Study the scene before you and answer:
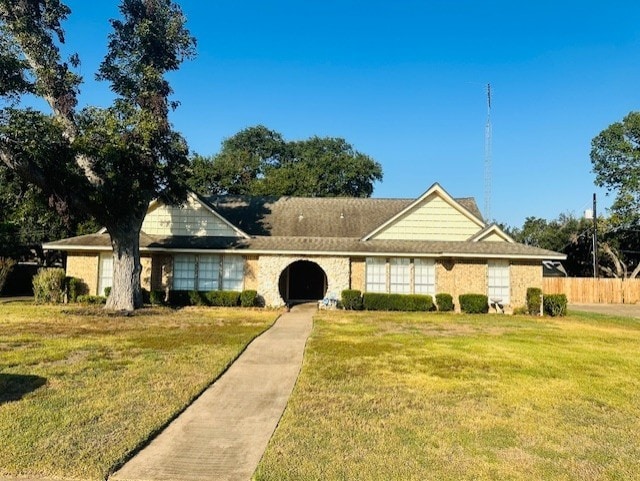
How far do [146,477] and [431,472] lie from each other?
3058 mm

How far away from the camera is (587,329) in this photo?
17422 millimetres

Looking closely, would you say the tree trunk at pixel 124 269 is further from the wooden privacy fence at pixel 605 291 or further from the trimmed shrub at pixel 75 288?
the wooden privacy fence at pixel 605 291

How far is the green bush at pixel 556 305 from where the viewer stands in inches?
858

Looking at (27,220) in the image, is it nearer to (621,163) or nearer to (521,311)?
(521,311)

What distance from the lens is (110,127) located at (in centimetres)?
1730

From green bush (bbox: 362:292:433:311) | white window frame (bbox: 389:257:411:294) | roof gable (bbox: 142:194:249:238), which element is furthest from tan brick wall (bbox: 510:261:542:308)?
roof gable (bbox: 142:194:249:238)

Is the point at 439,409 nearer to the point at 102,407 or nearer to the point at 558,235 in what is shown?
the point at 102,407

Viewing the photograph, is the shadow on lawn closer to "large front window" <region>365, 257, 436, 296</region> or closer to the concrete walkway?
the concrete walkway

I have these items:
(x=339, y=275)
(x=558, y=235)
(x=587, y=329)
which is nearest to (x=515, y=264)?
(x=587, y=329)

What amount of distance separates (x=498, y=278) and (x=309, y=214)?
11.3 metres

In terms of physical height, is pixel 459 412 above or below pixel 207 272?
below

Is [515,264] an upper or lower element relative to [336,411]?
upper

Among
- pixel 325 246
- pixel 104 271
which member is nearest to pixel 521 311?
pixel 325 246

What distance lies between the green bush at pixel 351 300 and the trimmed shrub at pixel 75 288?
514 inches
